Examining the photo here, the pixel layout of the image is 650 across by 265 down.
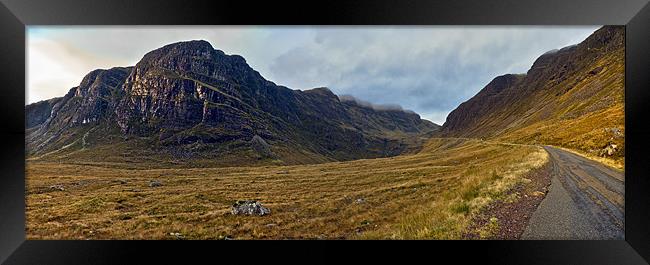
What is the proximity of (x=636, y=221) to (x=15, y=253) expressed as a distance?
15320 millimetres

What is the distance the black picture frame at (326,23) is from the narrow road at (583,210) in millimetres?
226

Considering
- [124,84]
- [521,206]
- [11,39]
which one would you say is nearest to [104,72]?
[124,84]

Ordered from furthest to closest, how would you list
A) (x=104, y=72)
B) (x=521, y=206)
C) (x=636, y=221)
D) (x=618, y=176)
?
1. (x=104, y=72)
2. (x=618, y=176)
3. (x=521, y=206)
4. (x=636, y=221)

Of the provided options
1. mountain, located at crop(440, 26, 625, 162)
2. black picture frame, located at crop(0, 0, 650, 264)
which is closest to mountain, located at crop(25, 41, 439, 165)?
→ mountain, located at crop(440, 26, 625, 162)

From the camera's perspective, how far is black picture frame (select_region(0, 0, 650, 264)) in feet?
19.1

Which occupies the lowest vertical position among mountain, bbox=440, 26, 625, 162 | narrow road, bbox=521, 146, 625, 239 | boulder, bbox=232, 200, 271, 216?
boulder, bbox=232, 200, 271, 216

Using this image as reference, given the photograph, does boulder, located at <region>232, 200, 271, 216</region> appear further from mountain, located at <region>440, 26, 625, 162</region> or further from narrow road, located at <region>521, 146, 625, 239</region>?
mountain, located at <region>440, 26, 625, 162</region>

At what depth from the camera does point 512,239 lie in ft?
20.2

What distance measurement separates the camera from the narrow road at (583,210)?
6.25 meters

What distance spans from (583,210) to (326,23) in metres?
8.08

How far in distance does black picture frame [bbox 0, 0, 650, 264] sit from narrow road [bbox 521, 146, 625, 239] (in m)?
0.23

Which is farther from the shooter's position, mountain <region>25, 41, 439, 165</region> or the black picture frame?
mountain <region>25, 41, 439, 165</region>

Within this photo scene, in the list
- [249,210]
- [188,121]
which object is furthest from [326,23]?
[188,121]

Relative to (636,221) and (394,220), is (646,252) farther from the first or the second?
(394,220)
